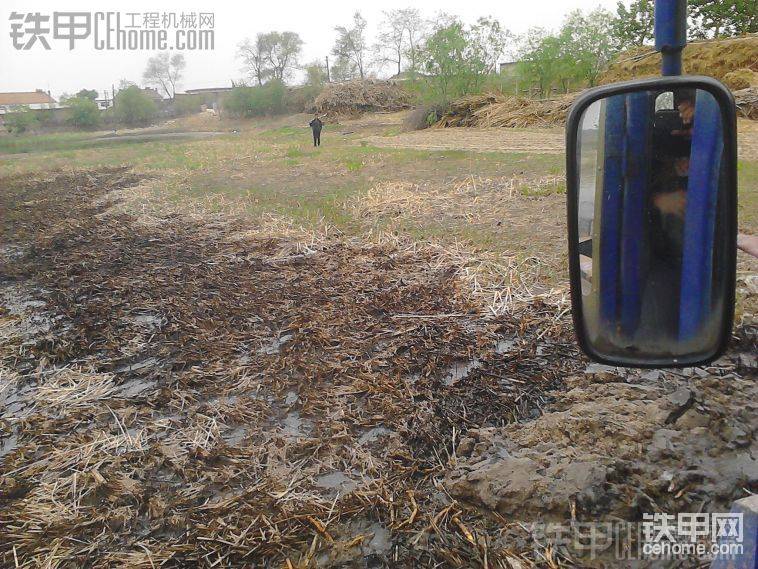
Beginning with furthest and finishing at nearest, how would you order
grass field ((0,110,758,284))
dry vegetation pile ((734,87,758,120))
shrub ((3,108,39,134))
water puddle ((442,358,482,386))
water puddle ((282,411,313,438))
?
shrub ((3,108,39,134)), dry vegetation pile ((734,87,758,120)), grass field ((0,110,758,284)), water puddle ((442,358,482,386)), water puddle ((282,411,313,438))

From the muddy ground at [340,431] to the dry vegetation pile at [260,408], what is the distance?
0.05 ft

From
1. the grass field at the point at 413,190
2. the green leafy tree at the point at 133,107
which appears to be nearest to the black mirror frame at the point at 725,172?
the grass field at the point at 413,190

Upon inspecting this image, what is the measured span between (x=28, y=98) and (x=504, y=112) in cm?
5316

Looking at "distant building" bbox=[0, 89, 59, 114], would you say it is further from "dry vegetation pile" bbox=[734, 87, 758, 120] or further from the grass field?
"dry vegetation pile" bbox=[734, 87, 758, 120]

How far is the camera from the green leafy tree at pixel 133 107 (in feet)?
168

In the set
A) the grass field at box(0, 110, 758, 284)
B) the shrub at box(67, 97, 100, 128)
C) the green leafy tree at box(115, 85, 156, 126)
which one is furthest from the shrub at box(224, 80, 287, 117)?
the grass field at box(0, 110, 758, 284)

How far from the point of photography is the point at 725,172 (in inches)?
43.2

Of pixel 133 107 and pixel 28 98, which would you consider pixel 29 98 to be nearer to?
pixel 28 98

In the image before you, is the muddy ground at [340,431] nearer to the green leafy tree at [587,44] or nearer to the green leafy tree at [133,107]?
the green leafy tree at [587,44]

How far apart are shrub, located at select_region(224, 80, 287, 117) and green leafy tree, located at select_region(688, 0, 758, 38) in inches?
1489

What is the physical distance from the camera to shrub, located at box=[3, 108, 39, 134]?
1534 inches

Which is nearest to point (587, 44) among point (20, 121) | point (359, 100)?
point (359, 100)

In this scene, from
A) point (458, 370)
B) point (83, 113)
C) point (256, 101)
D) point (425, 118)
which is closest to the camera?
point (458, 370)

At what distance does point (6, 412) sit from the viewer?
3.77 m
